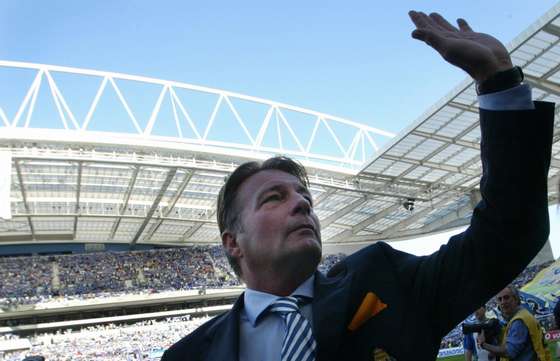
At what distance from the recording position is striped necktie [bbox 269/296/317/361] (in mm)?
1333

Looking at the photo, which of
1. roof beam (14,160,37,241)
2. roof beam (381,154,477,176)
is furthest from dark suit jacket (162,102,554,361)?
roof beam (14,160,37,241)

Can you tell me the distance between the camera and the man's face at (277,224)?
1.60 m

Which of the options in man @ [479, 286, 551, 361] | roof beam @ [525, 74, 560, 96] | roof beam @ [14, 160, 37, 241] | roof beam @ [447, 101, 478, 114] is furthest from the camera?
roof beam @ [14, 160, 37, 241]

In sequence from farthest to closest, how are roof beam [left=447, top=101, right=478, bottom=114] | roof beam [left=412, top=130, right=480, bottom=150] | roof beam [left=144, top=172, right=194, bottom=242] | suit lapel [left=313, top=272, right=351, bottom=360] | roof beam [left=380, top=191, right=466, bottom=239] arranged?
1. roof beam [left=380, top=191, right=466, bottom=239]
2. roof beam [left=144, top=172, right=194, bottom=242]
3. roof beam [left=412, top=130, right=480, bottom=150]
4. roof beam [left=447, top=101, right=478, bottom=114]
5. suit lapel [left=313, top=272, right=351, bottom=360]

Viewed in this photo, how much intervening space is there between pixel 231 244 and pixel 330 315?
0.70 meters

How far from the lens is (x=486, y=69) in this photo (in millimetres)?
1252

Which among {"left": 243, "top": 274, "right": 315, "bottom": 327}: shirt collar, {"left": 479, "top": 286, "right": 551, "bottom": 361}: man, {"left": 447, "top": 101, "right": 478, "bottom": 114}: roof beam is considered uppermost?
{"left": 447, "top": 101, "right": 478, "bottom": 114}: roof beam

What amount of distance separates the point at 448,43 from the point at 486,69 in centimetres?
12

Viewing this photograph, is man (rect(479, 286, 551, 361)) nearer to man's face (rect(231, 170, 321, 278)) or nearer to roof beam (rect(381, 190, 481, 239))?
man's face (rect(231, 170, 321, 278))

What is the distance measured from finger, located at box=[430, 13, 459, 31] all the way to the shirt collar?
2.75 feet

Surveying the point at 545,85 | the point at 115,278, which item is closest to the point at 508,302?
the point at 545,85

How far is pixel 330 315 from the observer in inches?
53.3

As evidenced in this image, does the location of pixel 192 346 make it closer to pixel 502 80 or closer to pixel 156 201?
pixel 502 80

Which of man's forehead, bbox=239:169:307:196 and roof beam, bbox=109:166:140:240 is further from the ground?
roof beam, bbox=109:166:140:240
